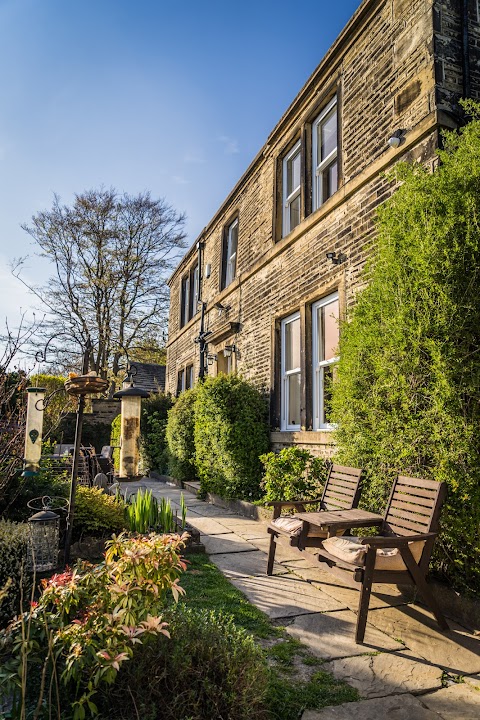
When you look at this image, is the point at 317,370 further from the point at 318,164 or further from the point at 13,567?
the point at 13,567

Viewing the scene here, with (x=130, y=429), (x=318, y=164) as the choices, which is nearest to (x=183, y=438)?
(x=318, y=164)

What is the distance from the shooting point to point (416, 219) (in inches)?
166

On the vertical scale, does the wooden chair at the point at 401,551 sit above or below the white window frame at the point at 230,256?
below

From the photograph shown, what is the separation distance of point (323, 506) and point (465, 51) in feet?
17.7

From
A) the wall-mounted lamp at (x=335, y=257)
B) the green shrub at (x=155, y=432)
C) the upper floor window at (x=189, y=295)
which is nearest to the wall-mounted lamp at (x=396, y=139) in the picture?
the wall-mounted lamp at (x=335, y=257)

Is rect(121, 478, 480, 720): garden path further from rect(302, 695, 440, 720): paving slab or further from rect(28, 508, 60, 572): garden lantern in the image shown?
rect(28, 508, 60, 572): garden lantern

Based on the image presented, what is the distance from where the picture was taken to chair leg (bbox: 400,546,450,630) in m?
3.19

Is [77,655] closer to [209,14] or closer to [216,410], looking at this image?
[216,410]

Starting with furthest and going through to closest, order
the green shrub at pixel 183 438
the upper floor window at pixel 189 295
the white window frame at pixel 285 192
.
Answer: the upper floor window at pixel 189 295 → the green shrub at pixel 183 438 → the white window frame at pixel 285 192

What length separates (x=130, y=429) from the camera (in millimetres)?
4176

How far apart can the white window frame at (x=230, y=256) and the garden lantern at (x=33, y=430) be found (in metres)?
8.51

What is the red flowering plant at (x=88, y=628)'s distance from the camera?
75.2 inches

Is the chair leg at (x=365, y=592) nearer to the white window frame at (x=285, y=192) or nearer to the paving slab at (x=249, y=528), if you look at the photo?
the paving slab at (x=249, y=528)

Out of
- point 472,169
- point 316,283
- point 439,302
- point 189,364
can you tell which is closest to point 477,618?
point 439,302
